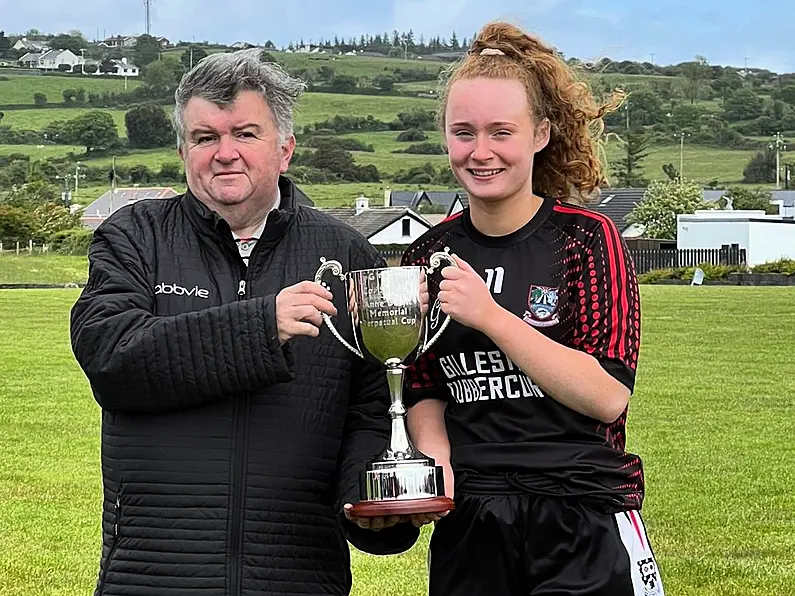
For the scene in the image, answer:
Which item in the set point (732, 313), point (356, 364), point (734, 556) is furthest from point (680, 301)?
point (356, 364)

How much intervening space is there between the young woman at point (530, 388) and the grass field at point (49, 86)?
477ft

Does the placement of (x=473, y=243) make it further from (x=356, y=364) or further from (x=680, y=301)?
(x=680, y=301)

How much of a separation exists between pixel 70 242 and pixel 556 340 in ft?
197

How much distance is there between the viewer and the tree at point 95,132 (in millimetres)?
120875

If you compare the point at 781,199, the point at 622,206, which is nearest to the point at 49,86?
the point at 622,206

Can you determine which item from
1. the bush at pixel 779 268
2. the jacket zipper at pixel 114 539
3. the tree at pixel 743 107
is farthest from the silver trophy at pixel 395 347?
the tree at pixel 743 107

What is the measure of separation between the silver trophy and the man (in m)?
0.15

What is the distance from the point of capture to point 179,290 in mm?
3211

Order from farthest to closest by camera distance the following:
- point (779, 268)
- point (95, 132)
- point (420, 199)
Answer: point (95, 132), point (420, 199), point (779, 268)

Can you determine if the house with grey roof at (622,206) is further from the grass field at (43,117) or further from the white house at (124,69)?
the white house at (124,69)

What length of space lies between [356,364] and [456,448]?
372 mm

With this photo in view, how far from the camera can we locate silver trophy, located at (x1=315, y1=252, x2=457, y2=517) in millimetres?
2943

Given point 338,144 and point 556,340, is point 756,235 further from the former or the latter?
point 338,144

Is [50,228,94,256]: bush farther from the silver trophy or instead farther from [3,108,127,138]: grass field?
[3,108,127,138]: grass field
